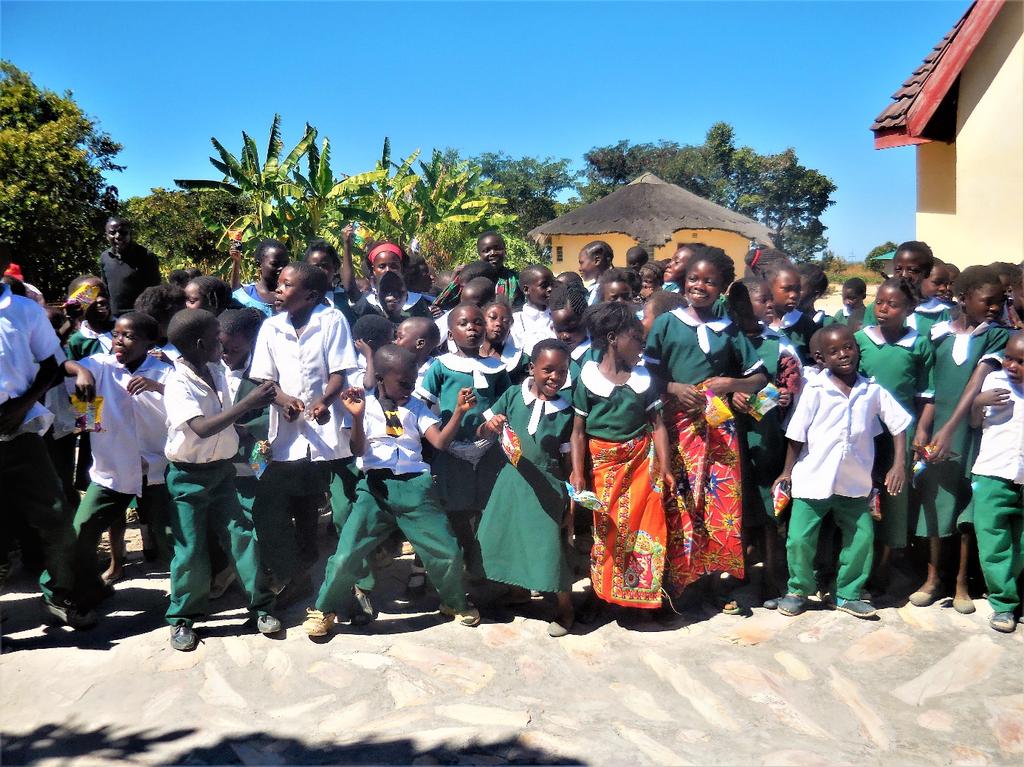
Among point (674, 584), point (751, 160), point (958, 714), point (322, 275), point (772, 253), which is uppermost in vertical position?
point (751, 160)

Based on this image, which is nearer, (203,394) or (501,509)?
(203,394)

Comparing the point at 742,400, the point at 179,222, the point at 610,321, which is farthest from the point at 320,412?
the point at 179,222

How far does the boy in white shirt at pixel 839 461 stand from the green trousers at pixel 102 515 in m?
3.26

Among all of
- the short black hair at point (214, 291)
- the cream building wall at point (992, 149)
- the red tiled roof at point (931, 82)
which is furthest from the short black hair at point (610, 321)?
the red tiled roof at point (931, 82)

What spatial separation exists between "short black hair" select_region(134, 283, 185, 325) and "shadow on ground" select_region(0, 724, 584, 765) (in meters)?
2.29

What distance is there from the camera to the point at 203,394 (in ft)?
12.1

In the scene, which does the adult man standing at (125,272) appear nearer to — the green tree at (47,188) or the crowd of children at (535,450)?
the crowd of children at (535,450)

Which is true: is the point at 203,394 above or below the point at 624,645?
above

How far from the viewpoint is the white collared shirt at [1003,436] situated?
393cm

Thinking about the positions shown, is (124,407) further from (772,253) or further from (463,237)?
(463,237)

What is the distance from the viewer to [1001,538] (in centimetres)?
398

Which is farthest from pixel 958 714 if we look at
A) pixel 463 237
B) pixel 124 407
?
pixel 463 237

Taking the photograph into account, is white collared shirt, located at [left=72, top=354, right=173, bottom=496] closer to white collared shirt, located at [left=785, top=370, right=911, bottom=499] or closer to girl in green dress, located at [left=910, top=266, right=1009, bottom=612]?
white collared shirt, located at [left=785, top=370, right=911, bottom=499]

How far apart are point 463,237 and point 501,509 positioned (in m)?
14.1
